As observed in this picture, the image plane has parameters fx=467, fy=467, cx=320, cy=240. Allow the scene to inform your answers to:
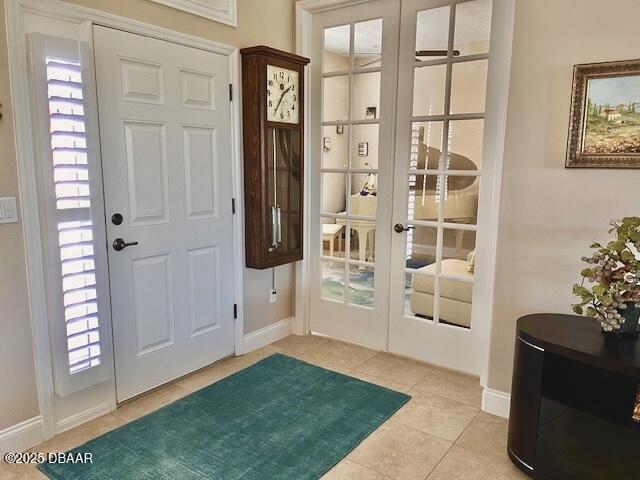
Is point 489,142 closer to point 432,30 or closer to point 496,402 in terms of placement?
point 432,30

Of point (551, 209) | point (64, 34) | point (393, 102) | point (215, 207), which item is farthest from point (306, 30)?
point (551, 209)

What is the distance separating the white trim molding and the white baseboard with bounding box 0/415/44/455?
2.26 meters

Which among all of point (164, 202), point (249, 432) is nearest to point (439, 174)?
point (164, 202)

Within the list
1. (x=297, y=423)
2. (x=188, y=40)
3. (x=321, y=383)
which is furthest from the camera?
(x=321, y=383)

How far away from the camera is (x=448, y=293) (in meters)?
3.08

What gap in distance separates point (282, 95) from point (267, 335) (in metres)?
1.76

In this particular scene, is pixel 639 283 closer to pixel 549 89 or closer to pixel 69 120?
pixel 549 89

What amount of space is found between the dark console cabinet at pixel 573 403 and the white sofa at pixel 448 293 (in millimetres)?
881

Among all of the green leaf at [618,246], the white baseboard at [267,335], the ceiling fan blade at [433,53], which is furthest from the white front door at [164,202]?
the green leaf at [618,246]

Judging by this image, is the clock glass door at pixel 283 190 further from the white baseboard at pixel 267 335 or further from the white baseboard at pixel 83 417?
the white baseboard at pixel 83 417

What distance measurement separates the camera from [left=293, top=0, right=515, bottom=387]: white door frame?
247 cm

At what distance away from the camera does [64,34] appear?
86.0 inches

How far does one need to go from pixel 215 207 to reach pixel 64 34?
124 cm

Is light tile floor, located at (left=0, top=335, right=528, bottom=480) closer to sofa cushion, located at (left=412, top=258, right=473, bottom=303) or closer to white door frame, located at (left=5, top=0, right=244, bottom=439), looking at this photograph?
white door frame, located at (left=5, top=0, right=244, bottom=439)
